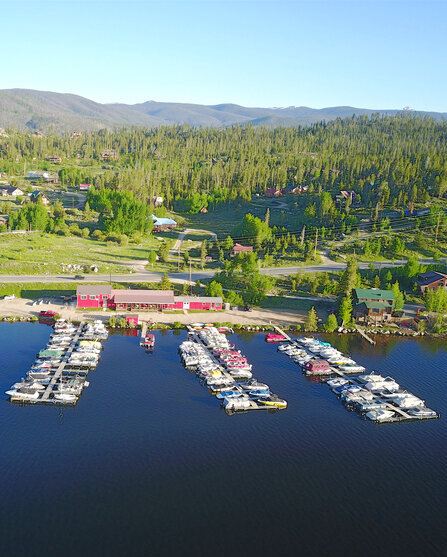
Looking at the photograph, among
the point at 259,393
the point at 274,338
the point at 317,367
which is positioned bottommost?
the point at 259,393

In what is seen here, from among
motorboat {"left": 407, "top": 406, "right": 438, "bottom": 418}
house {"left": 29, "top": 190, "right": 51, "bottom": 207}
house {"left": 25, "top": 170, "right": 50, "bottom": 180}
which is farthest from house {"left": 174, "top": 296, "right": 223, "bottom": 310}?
house {"left": 25, "top": 170, "right": 50, "bottom": 180}

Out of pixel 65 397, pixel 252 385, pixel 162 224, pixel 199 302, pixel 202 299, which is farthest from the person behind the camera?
pixel 162 224

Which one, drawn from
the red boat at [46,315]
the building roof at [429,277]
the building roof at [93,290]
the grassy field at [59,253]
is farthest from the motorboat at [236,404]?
the building roof at [429,277]

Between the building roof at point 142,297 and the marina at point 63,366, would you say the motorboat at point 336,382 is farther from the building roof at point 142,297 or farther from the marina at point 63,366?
the building roof at point 142,297

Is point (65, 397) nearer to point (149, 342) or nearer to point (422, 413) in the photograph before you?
point (149, 342)

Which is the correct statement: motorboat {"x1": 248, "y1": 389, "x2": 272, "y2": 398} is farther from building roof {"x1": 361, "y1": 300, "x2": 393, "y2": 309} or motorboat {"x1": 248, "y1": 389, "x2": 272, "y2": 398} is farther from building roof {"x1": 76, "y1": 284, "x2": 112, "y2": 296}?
building roof {"x1": 76, "y1": 284, "x2": 112, "y2": 296}

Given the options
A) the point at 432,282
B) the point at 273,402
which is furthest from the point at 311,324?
the point at 432,282
